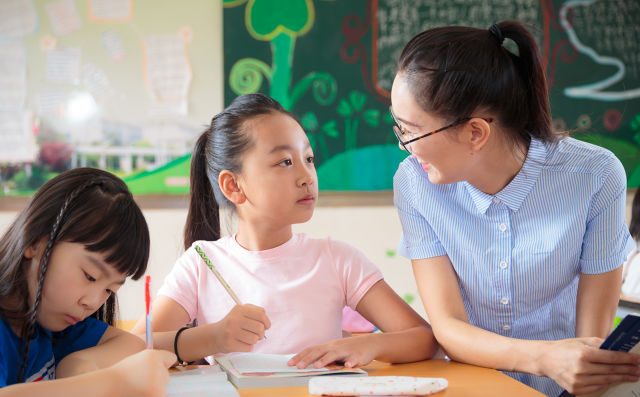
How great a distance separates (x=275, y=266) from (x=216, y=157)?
1.13 ft

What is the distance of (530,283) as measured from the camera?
4.65 ft

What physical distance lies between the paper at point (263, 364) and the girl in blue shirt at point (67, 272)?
199 mm

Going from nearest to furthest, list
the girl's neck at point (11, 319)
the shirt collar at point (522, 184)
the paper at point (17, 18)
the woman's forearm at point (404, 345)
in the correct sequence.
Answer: the girl's neck at point (11, 319)
the woman's forearm at point (404, 345)
the shirt collar at point (522, 184)
the paper at point (17, 18)

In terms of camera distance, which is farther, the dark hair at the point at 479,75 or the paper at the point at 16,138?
the paper at the point at 16,138

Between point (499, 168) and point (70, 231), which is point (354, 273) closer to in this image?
point (499, 168)

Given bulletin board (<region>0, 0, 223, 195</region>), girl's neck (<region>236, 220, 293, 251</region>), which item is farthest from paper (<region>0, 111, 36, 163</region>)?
girl's neck (<region>236, 220, 293, 251</region>)

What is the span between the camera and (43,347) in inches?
45.7

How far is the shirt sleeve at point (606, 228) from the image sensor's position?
1.38m

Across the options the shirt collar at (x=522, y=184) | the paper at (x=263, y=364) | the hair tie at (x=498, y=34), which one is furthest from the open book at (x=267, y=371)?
the hair tie at (x=498, y=34)

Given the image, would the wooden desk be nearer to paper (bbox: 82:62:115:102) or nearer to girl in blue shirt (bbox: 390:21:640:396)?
girl in blue shirt (bbox: 390:21:640:396)

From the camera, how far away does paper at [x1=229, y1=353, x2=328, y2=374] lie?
46.4 inches

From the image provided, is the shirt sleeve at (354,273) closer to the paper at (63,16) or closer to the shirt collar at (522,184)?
the shirt collar at (522,184)

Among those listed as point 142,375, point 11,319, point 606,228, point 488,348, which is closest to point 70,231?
point 11,319

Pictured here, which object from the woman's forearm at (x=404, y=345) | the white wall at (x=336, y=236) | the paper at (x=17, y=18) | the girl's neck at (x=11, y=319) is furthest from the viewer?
the white wall at (x=336, y=236)
